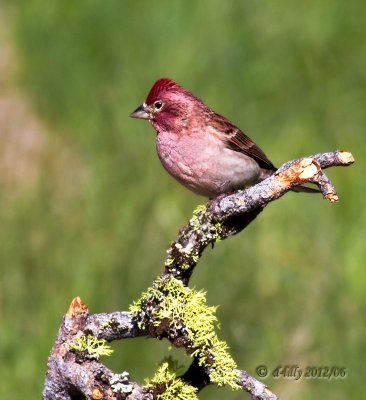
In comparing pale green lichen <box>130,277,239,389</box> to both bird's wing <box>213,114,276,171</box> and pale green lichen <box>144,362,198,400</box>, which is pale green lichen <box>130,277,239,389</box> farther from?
bird's wing <box>213,114,276,171</box>

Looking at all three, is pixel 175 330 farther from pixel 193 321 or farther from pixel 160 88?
pixel 160 88

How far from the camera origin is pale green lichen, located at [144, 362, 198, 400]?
11.9 ft

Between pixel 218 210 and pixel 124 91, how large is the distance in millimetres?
4194

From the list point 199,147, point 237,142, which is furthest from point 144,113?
point 237,142

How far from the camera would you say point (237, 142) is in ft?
18.4

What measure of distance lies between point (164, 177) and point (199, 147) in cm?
207

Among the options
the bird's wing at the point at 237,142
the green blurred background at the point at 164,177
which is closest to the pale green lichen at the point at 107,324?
the bird's wing at the point at 237,142

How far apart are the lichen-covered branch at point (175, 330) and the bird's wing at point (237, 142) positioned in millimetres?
1724

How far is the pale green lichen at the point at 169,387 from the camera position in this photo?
362 cm

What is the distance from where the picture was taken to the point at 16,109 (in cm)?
827

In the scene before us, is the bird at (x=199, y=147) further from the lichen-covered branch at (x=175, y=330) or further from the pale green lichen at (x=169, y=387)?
the pale green lichen at (x=169, y=387)

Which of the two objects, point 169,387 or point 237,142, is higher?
A: point 237,142

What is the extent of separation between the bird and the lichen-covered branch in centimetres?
128

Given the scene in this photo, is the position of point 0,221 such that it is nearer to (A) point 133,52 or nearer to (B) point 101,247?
(B) point 101,247
